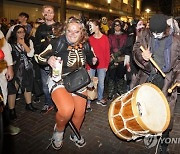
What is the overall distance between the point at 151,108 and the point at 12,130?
106 inches

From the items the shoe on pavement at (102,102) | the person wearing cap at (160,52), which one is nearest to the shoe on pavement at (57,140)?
the person wearing cap at (160,52)

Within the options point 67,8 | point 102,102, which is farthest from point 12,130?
point 67,8

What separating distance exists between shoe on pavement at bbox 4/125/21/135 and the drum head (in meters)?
2.50

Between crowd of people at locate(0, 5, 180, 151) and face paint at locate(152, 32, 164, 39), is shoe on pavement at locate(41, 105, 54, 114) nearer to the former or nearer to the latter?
crowd of people at locate(0, 5, 180, 151)

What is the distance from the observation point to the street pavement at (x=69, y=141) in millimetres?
4043

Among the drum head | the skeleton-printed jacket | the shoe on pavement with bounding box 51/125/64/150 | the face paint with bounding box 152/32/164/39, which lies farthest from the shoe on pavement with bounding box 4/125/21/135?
the face paint with bounding box 152/32/164/39

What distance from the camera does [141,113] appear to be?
3.23m

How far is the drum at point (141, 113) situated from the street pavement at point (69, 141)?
74 centimetres

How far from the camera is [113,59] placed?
6.56 m

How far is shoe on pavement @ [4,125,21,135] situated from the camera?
451 cm

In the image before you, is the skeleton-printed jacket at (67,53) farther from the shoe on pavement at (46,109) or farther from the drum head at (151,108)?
the shoe on pavement at (46,109)

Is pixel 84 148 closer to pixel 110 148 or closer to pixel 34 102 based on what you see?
pixel 110 148

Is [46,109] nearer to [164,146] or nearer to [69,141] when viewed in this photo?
[69,141]

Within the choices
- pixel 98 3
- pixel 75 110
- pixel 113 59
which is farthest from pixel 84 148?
pixel 98 3
